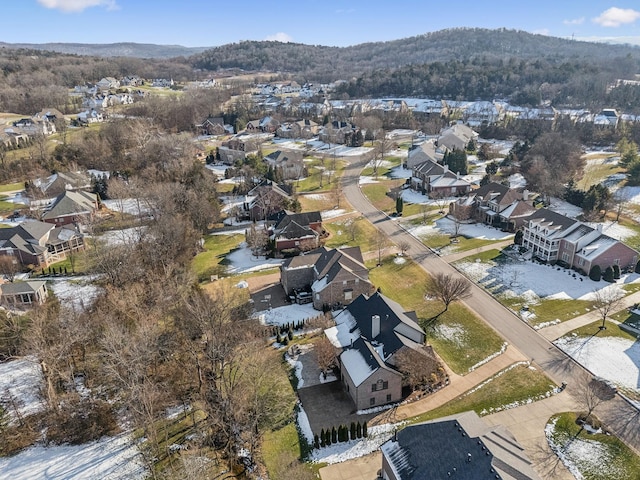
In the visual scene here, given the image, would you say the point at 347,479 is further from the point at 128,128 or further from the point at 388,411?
the point at 128,128

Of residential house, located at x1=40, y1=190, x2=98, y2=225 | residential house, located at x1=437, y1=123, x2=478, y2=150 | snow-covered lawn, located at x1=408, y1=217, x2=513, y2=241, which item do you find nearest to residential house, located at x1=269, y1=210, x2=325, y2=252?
snow-covered lawn, located at x1=408, y1=217, x2=513, y2=241

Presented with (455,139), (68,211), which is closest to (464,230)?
(455,139)

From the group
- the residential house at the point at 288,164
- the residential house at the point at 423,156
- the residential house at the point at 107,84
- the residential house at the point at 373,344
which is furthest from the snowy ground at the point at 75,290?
the residential house at the point at 107,84

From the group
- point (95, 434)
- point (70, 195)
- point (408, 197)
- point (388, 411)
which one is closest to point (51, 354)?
point (95, 434)

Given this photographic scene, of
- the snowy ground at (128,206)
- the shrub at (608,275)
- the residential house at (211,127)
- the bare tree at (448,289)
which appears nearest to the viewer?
the bare tree at (448,289)

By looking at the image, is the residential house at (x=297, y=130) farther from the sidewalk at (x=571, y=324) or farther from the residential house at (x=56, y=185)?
the sidewalk at (x=571, y=324)

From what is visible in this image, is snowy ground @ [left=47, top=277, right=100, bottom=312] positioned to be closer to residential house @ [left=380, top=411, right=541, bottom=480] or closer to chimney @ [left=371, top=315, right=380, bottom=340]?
chimney @ [left=371, top=315, right=380, bottom=340]
